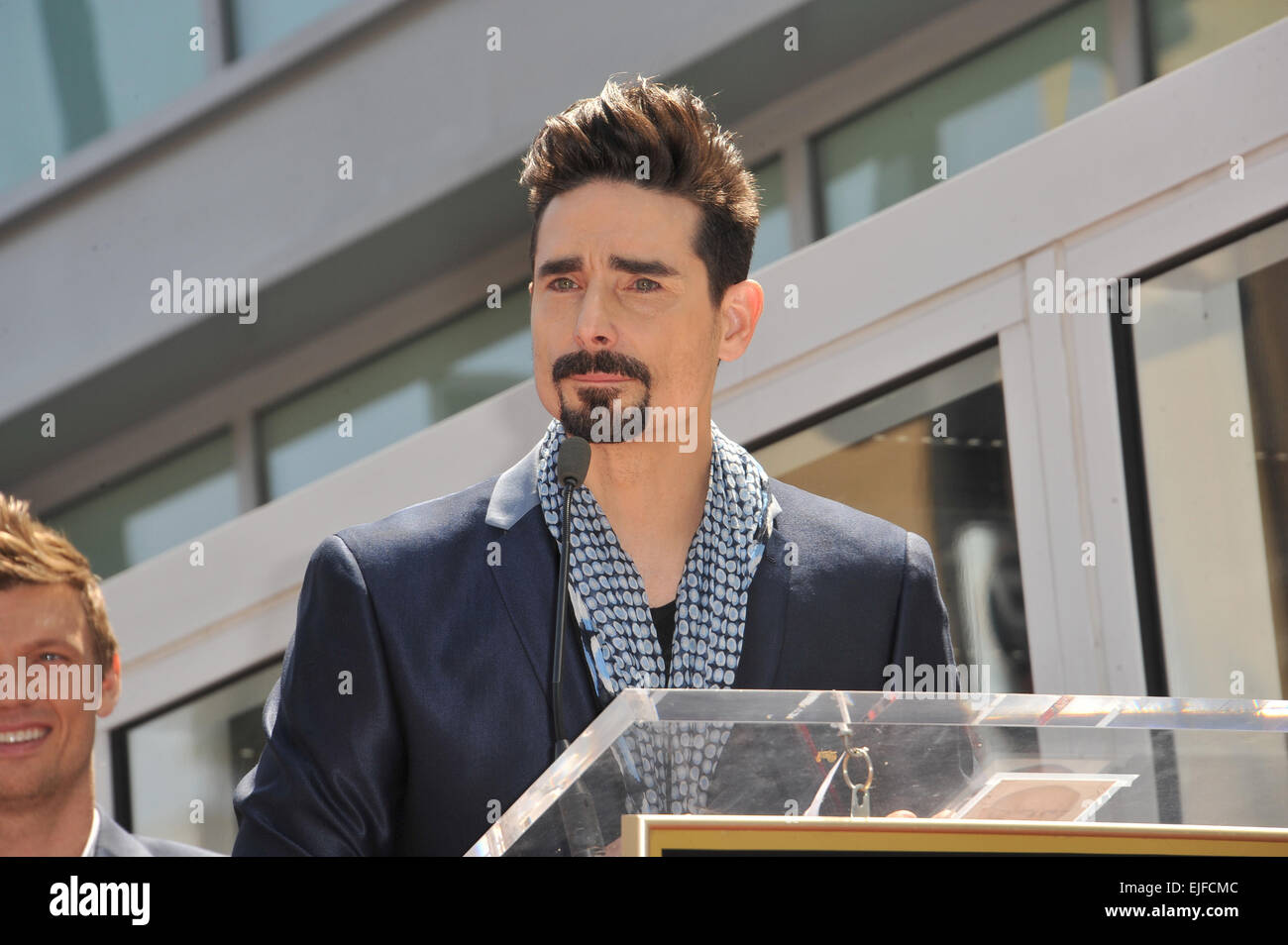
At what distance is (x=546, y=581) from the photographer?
1959 millimetres

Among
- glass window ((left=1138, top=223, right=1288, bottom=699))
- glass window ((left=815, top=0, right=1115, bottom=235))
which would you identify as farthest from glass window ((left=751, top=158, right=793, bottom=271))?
glass window ((left=1138, top=223, right=1288, bottom=699))

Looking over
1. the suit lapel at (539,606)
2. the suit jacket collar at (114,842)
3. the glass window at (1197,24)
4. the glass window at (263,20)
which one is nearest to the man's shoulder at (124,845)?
the suit jacket collar at (114,842)

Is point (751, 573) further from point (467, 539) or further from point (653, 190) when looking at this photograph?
point (653, 190)

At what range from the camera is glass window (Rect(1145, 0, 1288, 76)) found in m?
4.10

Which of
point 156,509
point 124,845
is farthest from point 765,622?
point 156,509

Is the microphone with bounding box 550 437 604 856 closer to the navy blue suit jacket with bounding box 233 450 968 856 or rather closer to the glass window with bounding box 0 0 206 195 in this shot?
the navy blue suit jacket with bounding box 233 450 968 856

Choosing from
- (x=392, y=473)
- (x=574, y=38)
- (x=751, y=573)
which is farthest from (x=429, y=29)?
(x=751, y=573)

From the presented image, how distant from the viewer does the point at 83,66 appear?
519 centimetres

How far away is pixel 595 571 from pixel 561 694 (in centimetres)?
31

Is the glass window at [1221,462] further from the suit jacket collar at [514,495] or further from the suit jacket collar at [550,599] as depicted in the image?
the suit jacket collar at [514,495]

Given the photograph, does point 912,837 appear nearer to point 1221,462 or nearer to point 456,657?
point 456,657

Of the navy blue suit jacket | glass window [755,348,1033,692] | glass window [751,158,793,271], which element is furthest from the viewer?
glass window [751,158,793,271]

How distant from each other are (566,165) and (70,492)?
396cm

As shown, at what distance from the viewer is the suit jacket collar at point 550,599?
1.89 metres
